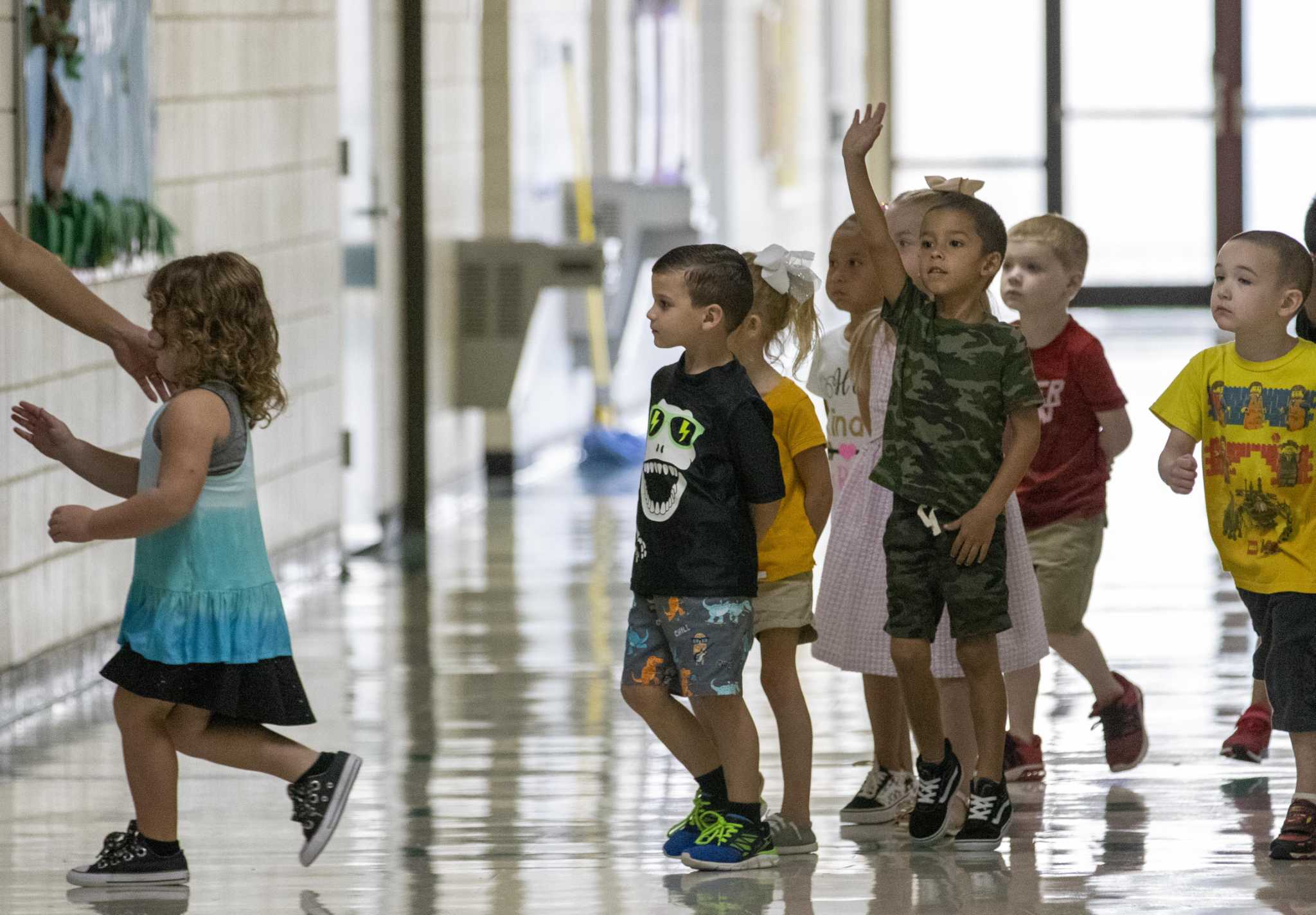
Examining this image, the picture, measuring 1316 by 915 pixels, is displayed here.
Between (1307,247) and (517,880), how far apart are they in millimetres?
1605

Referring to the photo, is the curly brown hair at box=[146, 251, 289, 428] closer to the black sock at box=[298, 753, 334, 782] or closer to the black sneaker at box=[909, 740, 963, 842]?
the black sock at box=[298, 753, 334, 782]

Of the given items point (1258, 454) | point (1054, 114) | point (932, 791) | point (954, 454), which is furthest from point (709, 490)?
point (1054, 114)

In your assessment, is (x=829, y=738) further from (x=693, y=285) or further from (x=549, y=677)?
(x=693, y=285)

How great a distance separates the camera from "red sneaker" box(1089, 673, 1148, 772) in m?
3.49

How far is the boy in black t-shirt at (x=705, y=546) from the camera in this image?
9.34 ft

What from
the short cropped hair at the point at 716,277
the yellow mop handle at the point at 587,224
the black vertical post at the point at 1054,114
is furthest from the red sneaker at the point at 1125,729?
the black vertical post at the point at 1054,114

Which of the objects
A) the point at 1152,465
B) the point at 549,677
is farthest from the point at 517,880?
the point at 1152,465

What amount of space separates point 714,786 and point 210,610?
2.42ft

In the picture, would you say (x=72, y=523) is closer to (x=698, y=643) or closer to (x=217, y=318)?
(x=217, y=318)

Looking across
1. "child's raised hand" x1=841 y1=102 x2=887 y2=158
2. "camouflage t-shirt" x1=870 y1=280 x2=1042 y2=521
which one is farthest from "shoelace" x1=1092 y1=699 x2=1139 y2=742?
"child's raised hand" x1=841 y1=102 x2=887 y2=158

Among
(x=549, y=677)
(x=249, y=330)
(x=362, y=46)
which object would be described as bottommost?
(x=549, y=677)

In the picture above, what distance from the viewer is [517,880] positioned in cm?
289

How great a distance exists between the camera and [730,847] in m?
2.90

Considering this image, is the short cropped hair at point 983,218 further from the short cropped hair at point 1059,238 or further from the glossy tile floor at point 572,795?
the glossy tile floor at point 572,795
